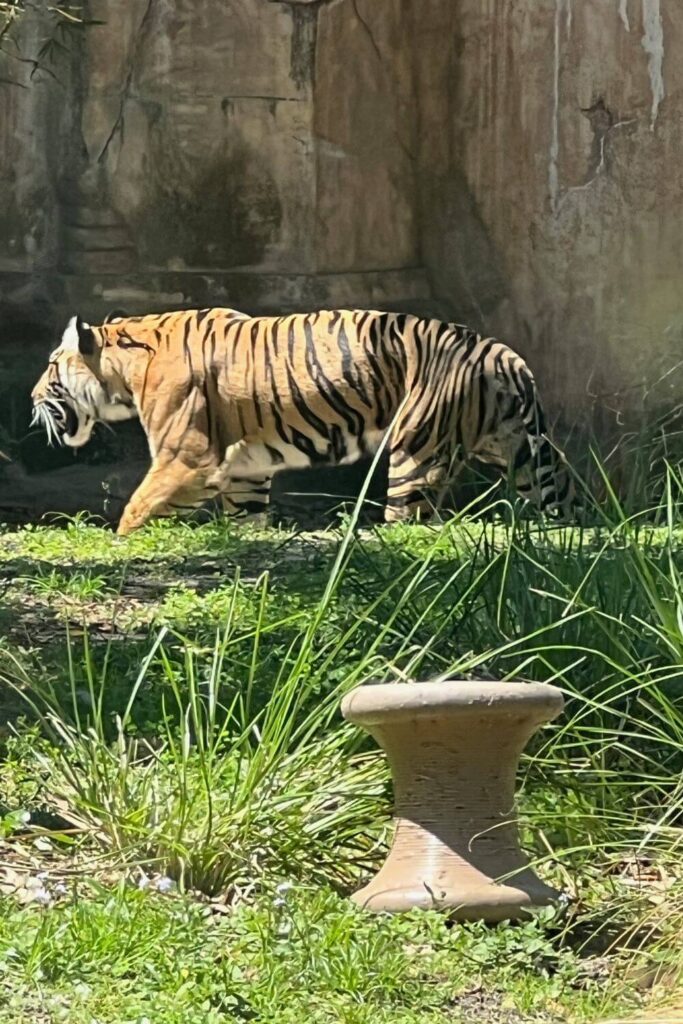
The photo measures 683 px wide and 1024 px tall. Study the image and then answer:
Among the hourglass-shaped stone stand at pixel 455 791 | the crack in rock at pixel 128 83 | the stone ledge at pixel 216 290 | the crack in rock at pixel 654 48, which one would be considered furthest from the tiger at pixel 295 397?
the hourglass-shaped stone stand at pixel 455 791

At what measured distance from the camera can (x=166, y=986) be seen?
312 cm

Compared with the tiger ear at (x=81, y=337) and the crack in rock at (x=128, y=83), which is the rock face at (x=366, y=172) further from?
the tiger ear at (x=81, y=337)

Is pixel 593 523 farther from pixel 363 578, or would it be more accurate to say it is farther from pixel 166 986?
pixel 166 986

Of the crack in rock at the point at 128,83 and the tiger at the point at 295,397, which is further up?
the crack in rock at the point at 128,83

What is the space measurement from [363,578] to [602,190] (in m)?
6.48

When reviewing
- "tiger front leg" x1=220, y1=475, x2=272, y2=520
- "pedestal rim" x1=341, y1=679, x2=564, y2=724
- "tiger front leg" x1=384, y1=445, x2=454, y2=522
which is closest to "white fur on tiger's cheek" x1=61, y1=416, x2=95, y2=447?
"tiger front leg" x1=220, y1=475, x2=272, y2=520

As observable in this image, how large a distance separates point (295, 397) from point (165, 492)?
98cm

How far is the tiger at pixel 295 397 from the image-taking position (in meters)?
10.1

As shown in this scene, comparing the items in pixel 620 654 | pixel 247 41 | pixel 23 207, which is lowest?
pixel 620 654

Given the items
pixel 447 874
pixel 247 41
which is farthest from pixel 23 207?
pixel 447 874

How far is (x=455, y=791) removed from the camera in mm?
3729

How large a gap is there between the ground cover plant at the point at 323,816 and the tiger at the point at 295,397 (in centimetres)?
445

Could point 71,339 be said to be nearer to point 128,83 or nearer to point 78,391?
point 78,391

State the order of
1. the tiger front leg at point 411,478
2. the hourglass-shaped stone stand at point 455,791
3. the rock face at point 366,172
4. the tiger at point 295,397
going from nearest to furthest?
the hourglass-shaped stone stand at point 455,791, the tiger front leg at point 411,478, the tiger at point 295,397, the rock face at point 366,172
